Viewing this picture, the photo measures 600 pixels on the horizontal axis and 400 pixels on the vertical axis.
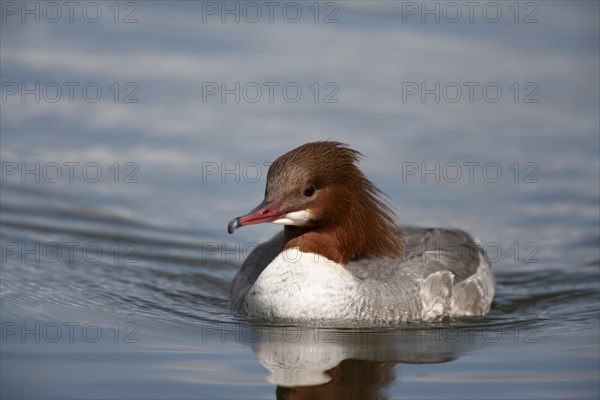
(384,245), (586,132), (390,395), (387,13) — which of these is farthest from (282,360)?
(387,13)

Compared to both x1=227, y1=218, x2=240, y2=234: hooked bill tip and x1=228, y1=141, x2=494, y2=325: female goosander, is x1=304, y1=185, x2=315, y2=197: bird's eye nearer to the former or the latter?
x1=228, y1=141, x2=494, y2=325: female goosander

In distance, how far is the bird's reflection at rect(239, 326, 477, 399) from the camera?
954cm

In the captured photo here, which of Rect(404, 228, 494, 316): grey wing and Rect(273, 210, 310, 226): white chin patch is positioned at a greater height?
Rect(273, 210, 310, 226): white chin patch

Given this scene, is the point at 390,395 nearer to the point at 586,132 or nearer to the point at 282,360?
the point at 282,360

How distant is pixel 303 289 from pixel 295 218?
66cm

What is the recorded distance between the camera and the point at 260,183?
15.2 m

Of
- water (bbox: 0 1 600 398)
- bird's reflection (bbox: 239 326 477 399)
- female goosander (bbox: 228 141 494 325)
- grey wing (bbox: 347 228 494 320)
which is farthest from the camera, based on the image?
grey wing (bbox: 347 228 494 320)

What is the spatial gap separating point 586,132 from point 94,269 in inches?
285

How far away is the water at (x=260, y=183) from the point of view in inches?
395

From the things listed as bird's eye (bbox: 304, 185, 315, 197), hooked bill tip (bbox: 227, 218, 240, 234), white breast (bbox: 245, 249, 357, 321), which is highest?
bird's eye (bbox: 304, 185, 315, 197)

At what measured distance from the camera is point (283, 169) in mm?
10953

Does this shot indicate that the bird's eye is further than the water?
Yes

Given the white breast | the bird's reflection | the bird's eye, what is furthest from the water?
the bird's eye

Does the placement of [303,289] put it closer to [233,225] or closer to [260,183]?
[233,225]
